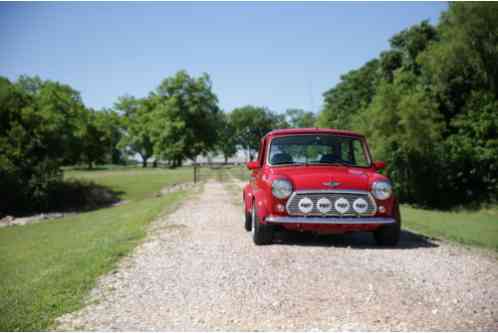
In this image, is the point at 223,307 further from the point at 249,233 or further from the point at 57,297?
the point at 249,233

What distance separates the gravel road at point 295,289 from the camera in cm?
425

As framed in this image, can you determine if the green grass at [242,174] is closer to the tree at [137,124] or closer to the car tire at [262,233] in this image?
the tree at [137,124]

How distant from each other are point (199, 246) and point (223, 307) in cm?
343

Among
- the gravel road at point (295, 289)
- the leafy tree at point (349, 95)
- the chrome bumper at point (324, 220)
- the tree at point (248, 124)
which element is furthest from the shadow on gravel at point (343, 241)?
the tree at point (248, 124)

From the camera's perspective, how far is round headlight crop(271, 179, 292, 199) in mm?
7305

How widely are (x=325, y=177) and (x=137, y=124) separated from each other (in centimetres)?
8536

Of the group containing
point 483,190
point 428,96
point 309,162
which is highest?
point 428,96

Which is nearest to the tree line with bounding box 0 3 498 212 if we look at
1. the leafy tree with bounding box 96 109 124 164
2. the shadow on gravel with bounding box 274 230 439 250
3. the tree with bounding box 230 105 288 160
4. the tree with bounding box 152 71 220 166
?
the shadow on gravel with bounding box 274 230 439 250

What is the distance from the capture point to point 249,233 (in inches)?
373

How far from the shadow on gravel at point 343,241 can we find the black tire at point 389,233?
5.4 inches

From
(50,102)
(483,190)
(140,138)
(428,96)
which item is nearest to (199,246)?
(483,190)

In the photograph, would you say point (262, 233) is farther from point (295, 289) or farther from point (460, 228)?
point (460, 228)

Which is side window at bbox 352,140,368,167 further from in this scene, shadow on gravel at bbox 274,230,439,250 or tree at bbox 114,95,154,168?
tree at bbox 114,95,154,168

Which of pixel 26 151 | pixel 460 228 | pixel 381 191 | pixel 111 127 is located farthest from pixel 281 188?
pixel 111 127
